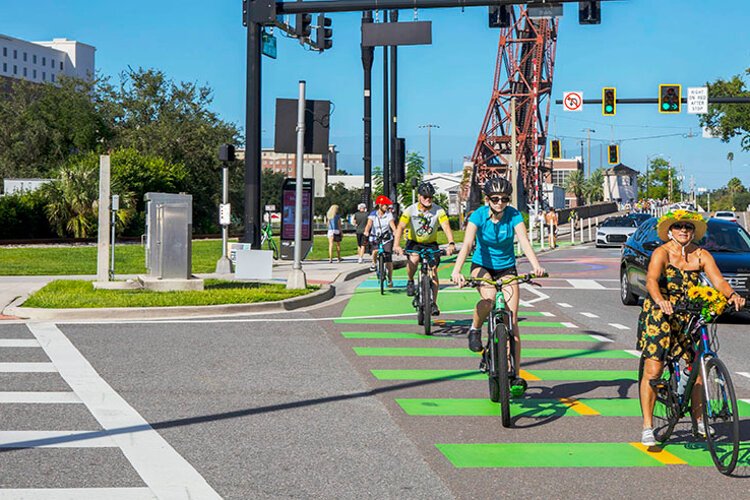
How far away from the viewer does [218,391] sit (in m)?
9.08

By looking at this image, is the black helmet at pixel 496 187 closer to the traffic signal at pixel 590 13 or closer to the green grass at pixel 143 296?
the green grass at pixel 143 296

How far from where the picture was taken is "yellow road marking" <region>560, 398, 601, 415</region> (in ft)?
27.5

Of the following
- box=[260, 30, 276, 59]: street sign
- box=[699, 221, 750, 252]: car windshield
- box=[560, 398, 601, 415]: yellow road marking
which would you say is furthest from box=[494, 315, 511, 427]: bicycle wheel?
box=[260, 30, 276, 59]: street sign

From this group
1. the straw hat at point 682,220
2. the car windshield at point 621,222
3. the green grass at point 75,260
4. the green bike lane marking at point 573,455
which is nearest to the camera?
the green bike lane marking at point 573,455

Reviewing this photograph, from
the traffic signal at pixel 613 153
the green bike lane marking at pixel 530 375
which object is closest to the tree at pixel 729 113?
the traffic signal at pixel 613 153

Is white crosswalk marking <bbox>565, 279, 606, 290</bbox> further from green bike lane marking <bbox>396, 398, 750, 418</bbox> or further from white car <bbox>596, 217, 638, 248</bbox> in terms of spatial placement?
white car <bbox>596, 217, 638, 248</bbox>

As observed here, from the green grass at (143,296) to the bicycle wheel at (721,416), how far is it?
404 inches

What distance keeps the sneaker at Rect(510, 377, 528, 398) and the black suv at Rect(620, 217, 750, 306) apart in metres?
8.37

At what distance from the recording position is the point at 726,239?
16.8 metres

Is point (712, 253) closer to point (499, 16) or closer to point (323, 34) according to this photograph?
point (499, 16)

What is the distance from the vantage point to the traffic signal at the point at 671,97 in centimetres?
3309

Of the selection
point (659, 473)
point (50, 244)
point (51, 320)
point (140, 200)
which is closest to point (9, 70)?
point (140, 200)

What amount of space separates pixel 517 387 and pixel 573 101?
29.1 m

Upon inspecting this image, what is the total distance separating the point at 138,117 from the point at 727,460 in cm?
7587
